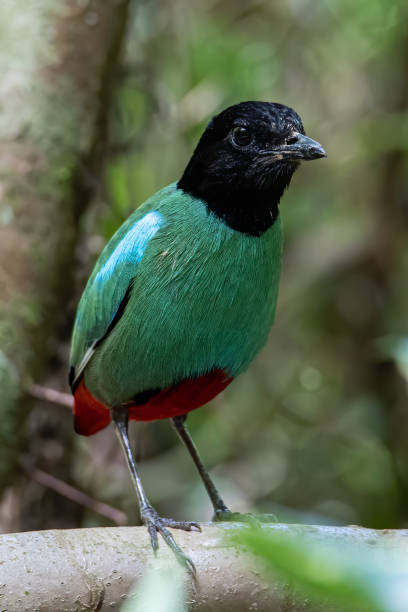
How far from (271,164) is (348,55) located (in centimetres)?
358

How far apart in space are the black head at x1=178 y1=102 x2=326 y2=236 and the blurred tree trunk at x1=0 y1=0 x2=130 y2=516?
3.45ft

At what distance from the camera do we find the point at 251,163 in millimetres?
2930

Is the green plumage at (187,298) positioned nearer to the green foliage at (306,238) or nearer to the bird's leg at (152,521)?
the bird's leg at (152,521)

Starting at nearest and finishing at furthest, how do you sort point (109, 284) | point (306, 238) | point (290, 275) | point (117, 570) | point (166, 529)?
point (117, 570)
point (166, 529)
point (109, 284)
point (290, 275)
point (306, 238)

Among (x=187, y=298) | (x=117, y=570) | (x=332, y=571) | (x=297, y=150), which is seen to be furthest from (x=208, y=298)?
(x=332, y=571)

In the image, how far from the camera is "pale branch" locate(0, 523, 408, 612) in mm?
2195

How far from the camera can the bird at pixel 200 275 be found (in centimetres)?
279

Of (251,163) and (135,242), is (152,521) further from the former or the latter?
(251,163)

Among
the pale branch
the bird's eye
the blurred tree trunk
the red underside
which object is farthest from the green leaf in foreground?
the blurred tree trunk

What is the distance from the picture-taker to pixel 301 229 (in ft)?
19.4

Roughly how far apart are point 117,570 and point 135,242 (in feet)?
3.76

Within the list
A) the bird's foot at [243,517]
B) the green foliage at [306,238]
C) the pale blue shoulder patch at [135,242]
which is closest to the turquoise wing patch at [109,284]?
the pale blue shoulder patch at [135,242]

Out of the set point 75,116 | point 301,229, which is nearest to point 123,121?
point 75,116

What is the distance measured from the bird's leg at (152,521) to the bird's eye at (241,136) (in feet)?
3.60
